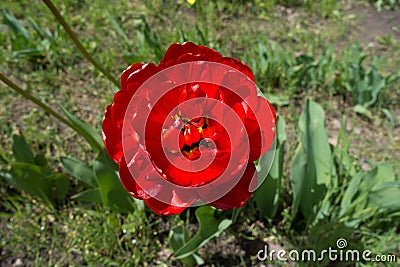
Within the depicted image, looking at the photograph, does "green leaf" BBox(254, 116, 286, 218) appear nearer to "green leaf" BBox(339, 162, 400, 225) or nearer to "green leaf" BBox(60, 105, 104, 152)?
"green leaf" BBox(339, 162, 400, 225)

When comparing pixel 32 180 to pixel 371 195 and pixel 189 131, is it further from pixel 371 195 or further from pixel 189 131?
pixel 371 195

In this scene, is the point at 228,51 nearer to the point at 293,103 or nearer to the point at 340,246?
the point at 293,103

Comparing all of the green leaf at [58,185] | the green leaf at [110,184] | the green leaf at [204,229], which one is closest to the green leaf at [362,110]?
the green leaf at [204,229]

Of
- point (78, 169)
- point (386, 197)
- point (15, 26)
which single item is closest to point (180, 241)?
point (78, 169)

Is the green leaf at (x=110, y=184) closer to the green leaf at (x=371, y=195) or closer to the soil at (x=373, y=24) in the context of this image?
the green leaf at (x=371, y=195)

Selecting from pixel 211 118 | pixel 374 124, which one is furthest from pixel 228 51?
pixel 211 118

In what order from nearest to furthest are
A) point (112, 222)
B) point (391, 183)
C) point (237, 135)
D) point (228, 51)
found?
point (237, 135), point (391, 183), point (112, 222), point (228, 51)
